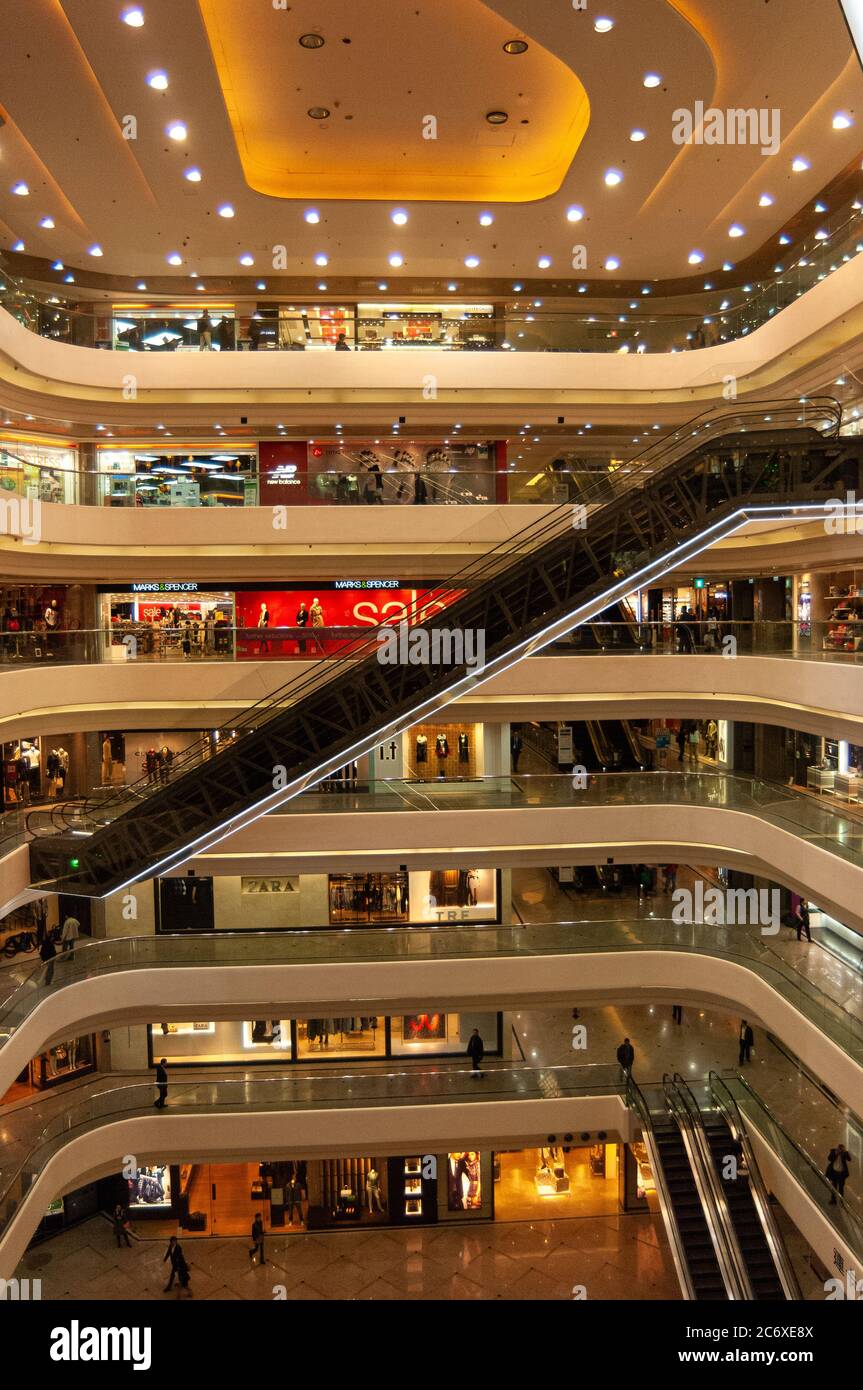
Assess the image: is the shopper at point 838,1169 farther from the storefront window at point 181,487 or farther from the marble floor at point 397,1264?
the storefront window at point 181,487

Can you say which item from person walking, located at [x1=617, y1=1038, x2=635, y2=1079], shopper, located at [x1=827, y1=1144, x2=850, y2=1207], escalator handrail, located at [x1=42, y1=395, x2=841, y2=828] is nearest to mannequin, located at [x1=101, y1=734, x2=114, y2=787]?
escalator handrail, located at [x1=42, y1=395, x2=841, y2=828]

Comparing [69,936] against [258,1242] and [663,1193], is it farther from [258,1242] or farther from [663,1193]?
[663,1193]

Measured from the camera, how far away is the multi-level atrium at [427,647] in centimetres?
1195

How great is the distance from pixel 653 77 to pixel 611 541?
19.3 feet

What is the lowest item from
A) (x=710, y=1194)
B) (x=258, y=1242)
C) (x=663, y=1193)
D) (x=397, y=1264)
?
(x=397, y=1264)

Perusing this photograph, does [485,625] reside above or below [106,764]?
above

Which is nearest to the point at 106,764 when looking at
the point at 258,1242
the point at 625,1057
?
the point at 258,1242

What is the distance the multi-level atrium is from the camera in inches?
470

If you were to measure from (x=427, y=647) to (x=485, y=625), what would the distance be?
870mm

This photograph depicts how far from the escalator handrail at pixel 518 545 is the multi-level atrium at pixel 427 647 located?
0.06m

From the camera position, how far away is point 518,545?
41.5 feet

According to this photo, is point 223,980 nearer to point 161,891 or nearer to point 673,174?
Result: point 161,891

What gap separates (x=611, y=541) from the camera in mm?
11875

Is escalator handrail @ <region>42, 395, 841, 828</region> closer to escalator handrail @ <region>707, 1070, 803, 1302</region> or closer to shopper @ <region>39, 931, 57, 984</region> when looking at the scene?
shopper @ <region>39, 931, 57, 984</region>
